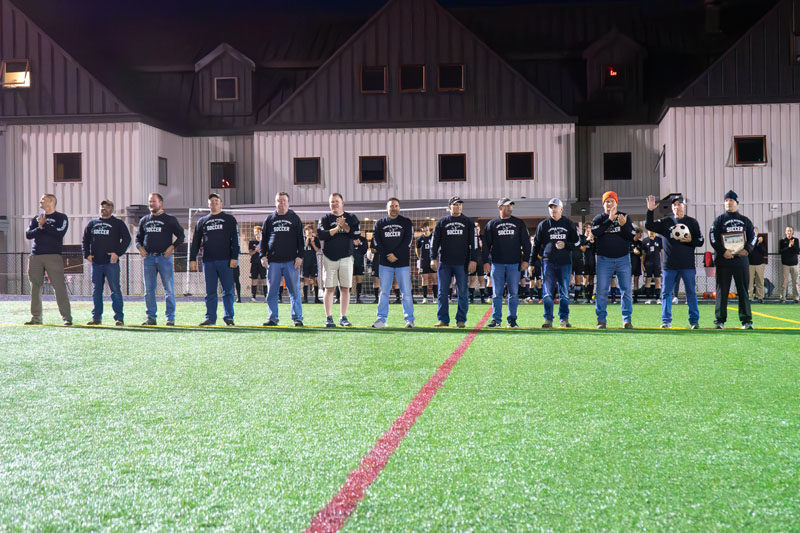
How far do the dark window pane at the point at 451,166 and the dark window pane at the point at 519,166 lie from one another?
5.37 feet

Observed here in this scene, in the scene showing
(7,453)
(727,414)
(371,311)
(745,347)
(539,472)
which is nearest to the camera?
(539,472)

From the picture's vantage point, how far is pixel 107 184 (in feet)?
86.3

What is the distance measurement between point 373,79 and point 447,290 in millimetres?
17020

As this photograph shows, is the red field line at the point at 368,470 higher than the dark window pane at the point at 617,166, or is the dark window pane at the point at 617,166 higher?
the dark window pane at the point at 617,166

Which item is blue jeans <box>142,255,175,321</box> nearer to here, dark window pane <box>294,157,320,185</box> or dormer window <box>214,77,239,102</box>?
dark window pane <box>294,157,320,185</box>

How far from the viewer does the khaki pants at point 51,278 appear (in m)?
11.7

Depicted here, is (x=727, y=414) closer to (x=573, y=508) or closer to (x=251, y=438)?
(x=573, y=508)

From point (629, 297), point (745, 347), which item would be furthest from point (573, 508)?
point (629, 297)

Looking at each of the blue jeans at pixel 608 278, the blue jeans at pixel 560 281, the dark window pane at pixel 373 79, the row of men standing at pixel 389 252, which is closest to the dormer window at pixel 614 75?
the dark window pane at pixel 373 79

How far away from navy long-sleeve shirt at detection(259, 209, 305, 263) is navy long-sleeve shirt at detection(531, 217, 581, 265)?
3.73 meters

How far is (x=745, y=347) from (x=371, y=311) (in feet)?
28.0

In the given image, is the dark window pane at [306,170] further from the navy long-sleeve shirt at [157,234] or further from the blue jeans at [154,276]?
the blue jeans at [154,276]

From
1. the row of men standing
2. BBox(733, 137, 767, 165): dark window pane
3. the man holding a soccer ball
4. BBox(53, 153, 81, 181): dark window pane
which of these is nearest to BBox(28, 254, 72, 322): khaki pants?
the row of men standing

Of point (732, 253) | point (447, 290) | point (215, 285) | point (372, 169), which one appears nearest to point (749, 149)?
point (372, 169)
